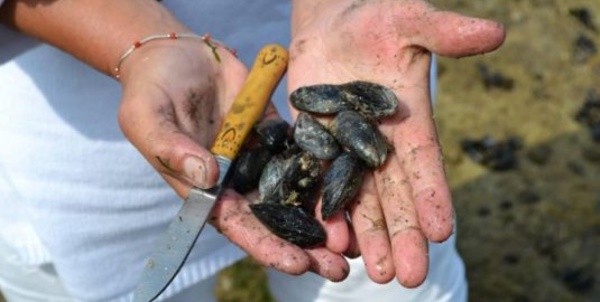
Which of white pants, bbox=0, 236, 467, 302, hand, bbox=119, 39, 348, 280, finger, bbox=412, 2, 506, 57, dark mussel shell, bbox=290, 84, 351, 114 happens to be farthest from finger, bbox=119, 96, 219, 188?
white pants, bbox=0, 236, 467, 302

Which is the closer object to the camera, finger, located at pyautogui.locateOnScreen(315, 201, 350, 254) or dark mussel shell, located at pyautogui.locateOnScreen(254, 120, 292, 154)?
finger, located at pyautogui.locateOnScreen(315, 201, 350, 254)

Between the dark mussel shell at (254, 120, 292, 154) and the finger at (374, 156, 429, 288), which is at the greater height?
the dark mussel shell at (254, 120, 292, 154)

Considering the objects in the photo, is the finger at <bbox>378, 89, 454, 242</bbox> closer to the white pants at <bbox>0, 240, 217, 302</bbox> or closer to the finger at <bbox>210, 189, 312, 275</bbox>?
the finger at <bbox>210, 189, 312, 275</bbox>

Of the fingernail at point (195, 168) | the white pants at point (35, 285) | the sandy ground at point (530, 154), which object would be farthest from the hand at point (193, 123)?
the sandy ground at point (530, 154)

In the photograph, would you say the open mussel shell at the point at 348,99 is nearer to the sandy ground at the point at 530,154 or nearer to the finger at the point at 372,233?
the finger at the point at 372,233

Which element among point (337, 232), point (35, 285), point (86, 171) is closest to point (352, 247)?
point (337, 232)

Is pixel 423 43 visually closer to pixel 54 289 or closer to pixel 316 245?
pixel 316 245

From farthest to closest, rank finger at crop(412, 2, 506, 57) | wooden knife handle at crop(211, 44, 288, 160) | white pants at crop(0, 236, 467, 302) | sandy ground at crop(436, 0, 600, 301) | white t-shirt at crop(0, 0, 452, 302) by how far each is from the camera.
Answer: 1. sandy ground at crop(436, 0, 600, 301)
2. white pants at crop(0, 236, 467, 302)
3. white t-shirt at crop(0, 0, 452, 302)
4. wooden knife handle at crop(211, 44, 288, 160)
5. finger at crop(412, 2, 506, 57)
